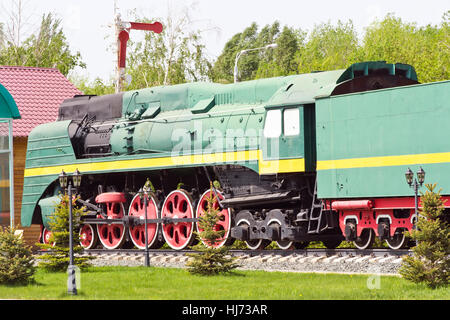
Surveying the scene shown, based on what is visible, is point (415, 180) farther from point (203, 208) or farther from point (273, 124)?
point (203, 208)

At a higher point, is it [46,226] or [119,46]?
[119,46]

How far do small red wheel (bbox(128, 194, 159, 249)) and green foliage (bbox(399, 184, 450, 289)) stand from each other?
10003 millimetres

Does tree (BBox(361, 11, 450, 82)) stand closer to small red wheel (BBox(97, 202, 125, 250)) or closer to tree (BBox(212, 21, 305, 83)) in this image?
tree (BBox(212, 21, 305, 83))

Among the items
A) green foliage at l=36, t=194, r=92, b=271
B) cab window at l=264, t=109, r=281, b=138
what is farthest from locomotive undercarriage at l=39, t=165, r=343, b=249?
green foliage at l=36, t=194, r=92, b=271

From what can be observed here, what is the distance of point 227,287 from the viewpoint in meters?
15.6

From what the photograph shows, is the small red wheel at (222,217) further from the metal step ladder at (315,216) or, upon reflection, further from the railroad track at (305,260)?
the metal step ladder at (315,216)

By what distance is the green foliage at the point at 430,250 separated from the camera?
1523cm

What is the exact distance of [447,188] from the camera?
1677 cm

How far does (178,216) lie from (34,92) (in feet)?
35.9

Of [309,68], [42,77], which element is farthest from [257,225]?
[309,68]

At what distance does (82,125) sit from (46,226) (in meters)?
3.49

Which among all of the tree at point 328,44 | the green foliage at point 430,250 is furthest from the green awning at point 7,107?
the tree at point 328,44

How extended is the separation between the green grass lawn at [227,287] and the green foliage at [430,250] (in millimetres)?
270
